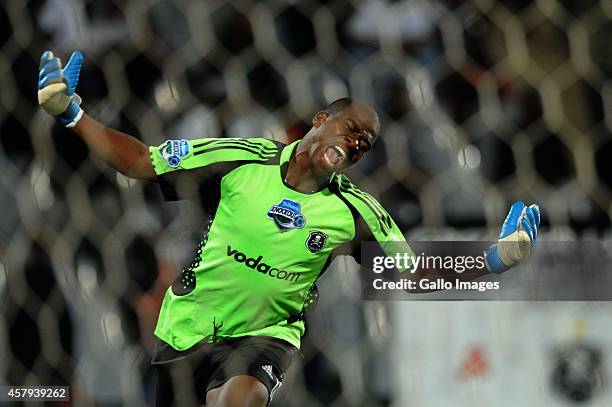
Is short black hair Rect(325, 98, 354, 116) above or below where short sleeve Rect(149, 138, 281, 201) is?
above

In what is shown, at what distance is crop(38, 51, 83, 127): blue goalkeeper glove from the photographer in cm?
101

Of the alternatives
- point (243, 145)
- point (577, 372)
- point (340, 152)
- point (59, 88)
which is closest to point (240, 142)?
point (243, 145)

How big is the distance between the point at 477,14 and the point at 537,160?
183 mm

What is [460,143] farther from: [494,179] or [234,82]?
[234,82]

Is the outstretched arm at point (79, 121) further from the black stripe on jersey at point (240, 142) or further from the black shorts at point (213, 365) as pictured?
the black shorts at point (213, 365)

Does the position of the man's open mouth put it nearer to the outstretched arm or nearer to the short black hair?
the short black hair

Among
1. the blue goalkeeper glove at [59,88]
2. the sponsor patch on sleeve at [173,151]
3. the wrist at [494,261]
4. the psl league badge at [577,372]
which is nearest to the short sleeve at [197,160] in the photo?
the sponsor patch on sleeve at [173,151]

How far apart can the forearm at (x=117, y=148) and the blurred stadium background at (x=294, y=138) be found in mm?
106

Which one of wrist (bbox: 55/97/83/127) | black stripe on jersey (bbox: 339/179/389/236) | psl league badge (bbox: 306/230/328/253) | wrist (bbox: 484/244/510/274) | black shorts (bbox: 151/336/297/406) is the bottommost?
black shorts (bbox: 151/336/297/406)

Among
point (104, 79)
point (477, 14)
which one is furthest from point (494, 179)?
point (104, 79)

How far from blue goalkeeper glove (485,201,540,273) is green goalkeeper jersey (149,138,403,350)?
0.37ft

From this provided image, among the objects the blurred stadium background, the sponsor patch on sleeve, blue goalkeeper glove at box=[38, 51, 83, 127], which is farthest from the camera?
the blurred stadium background

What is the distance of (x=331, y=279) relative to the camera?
126 centimetres

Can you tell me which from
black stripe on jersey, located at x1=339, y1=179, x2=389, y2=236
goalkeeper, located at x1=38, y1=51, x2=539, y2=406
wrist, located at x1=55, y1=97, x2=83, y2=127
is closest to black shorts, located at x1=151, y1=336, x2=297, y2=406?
goalkeeper, located at x1=38, y1=51, x2=539, y2=406
